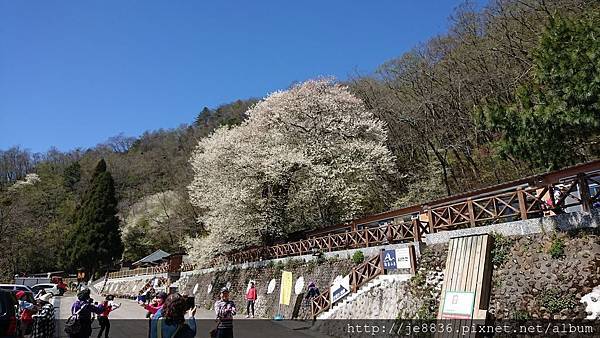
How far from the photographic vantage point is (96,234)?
46.2 meters

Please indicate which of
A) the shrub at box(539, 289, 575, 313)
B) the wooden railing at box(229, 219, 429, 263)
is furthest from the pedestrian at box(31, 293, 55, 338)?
the shrub at box(539, 289, 575, 313)

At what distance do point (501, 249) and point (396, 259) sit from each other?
3.32 m

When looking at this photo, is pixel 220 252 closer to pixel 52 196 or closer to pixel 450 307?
pixel 450 307

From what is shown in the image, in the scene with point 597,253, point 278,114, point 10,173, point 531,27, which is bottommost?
point 597,253

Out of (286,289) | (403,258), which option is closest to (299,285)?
(286,289)

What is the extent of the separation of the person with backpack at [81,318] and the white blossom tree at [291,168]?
1505 centimetres

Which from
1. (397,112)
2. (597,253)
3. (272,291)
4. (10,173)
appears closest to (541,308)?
(597,253)

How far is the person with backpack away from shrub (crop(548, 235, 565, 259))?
29.5ft

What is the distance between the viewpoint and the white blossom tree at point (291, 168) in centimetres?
2272

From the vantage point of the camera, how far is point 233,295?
23.2m

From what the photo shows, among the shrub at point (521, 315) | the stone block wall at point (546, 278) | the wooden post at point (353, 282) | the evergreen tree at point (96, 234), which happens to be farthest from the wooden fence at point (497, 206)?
the evergreen tree at point (96, 234)

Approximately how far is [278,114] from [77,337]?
19684 mm

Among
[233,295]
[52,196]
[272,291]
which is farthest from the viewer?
[52,196]

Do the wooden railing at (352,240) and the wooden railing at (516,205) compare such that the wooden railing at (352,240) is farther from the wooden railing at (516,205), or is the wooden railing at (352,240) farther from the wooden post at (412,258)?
the wooden railing at (516,205)
